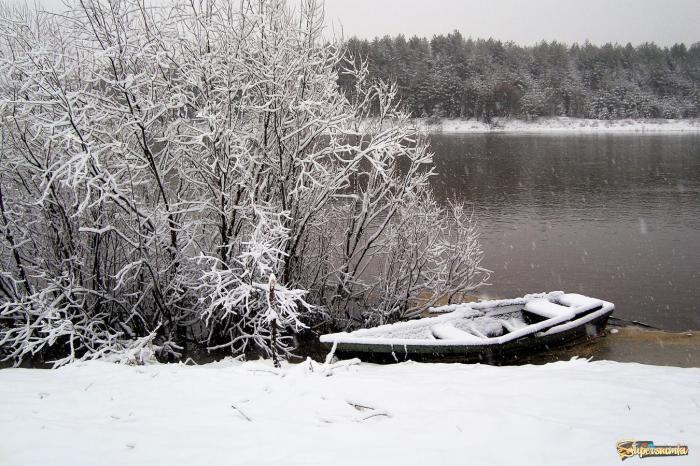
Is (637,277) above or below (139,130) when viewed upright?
below

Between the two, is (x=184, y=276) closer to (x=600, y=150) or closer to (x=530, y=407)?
(x=530, y=407)

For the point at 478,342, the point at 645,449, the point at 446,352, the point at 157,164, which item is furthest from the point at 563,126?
the point at 645,449

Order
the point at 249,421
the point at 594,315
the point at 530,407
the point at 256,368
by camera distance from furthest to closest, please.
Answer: the point at 594,315 < the point at 256,368 < the point at 530,407 < the point at 249,421

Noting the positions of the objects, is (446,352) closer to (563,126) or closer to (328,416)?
(328,416)

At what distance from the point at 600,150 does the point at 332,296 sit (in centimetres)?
4507

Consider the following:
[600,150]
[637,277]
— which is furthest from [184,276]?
[600,150]

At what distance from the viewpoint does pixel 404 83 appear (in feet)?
233

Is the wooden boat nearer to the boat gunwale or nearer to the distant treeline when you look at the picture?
the boat gunwale

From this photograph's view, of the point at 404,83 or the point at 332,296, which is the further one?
the point at 404,83

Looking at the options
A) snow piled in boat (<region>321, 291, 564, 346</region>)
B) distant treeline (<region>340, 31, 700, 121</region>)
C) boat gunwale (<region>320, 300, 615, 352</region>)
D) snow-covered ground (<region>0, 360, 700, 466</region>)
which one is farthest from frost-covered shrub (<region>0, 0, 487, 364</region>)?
distant treeline (<region>340, 31, 700, 121</region>)

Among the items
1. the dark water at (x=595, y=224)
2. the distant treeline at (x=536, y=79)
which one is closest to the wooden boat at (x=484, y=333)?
the dark water at (x=595, y=224)

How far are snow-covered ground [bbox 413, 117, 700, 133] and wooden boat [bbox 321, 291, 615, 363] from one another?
6351 cm

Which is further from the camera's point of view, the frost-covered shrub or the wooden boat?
the wooden boat

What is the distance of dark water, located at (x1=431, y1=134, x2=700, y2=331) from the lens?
1399 centimetres
